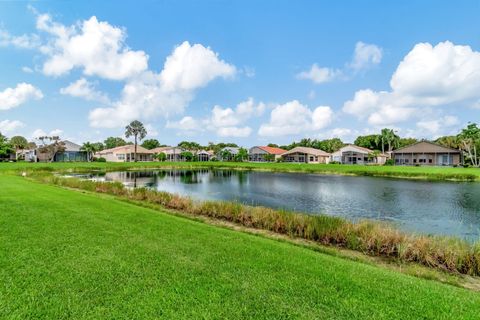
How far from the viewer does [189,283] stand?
465 centimetres

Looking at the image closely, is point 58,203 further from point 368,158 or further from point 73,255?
point 368,158

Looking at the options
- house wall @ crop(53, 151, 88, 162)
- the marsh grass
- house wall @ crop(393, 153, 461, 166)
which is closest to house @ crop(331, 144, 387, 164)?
house wall @ crop(393, 153, 461, 166)

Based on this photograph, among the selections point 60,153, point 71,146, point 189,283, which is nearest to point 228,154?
point 71,146

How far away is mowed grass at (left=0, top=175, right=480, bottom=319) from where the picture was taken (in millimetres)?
3920

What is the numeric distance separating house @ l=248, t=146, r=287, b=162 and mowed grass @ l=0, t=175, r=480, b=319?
8231cm

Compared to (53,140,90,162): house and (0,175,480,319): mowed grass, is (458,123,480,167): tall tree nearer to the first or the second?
(0,175,480,319): mowed grass

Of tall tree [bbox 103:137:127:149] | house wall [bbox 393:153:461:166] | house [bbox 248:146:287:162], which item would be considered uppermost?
tall tree [bbox 103:137:127:149]

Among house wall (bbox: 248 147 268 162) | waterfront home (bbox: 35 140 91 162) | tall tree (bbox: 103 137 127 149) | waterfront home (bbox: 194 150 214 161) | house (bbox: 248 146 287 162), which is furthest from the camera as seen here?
tall tree (bbox: 103 137 127 149)

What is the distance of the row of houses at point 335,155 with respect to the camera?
62.7 m

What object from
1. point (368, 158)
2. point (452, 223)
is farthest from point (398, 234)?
point (368, 158)

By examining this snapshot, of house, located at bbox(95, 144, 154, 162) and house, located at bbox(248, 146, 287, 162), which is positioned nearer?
house, located at bbox(95, 144, 154, 162)

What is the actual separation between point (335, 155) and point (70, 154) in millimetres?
74327

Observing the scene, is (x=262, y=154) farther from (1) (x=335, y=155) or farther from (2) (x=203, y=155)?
(2) (x=203, y=155)

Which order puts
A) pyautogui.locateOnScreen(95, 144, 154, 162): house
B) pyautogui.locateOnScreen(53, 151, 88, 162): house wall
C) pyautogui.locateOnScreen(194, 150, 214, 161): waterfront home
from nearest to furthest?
pyautogui.locateOnScreen(53, 151, 88, 162): house wall < pyautogui.locateOnScreen(95, 144, 154, 162): house < pyautogui.locateOnScreen(194, 150, 214, 161): waterfront home
